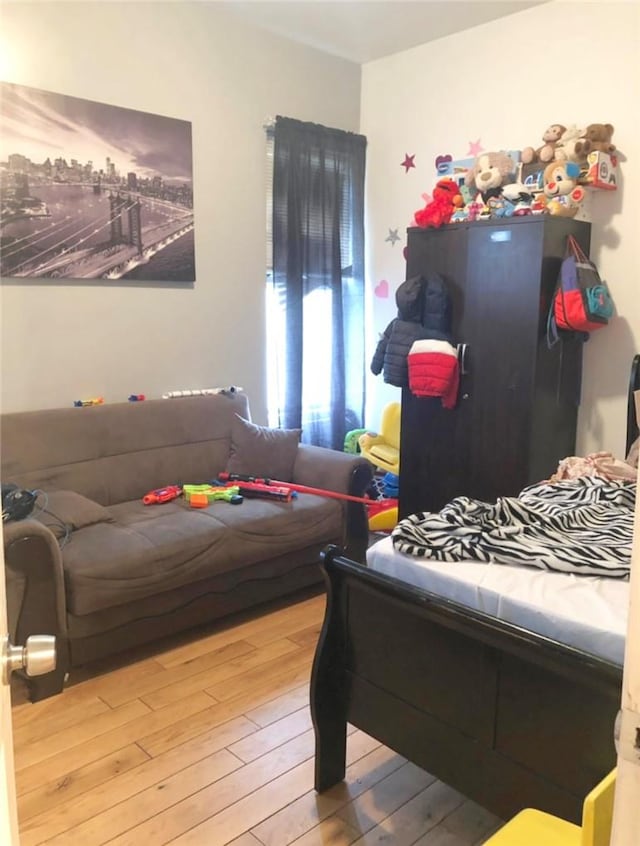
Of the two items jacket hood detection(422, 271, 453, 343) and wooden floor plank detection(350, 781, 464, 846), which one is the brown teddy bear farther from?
wooden floor plank detection(350, 781, 464, 846)

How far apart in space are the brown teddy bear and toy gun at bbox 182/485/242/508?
224cm

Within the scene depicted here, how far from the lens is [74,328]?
326 cm

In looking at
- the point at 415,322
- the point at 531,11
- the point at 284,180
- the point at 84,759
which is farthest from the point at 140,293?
the point at 531,11

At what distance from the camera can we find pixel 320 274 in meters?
4.17

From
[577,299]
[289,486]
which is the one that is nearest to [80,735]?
[289,486]

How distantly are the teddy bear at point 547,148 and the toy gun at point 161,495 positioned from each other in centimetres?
235

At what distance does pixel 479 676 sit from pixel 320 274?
301 cm

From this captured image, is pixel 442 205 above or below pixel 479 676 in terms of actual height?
above

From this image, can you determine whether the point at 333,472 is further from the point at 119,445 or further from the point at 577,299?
the point at 577,299

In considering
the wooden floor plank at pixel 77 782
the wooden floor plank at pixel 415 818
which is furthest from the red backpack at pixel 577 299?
the wooden floor plank at pixel 77 782

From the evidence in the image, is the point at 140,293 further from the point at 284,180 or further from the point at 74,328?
the point at 284,180

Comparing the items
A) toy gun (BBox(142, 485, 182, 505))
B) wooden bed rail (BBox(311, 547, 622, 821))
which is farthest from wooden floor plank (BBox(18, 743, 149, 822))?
toy gun (BBox(142, 485, 182, 505))

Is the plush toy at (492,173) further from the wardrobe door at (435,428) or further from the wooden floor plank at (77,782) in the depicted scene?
the wooden floor plank at (77,782)

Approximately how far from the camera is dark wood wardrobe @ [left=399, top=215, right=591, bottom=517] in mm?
3209
